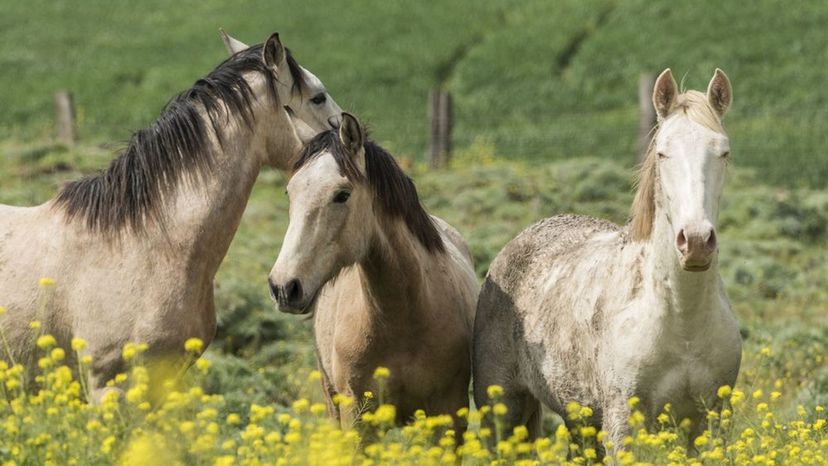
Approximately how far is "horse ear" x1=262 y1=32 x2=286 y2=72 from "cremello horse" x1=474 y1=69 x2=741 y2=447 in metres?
1.75

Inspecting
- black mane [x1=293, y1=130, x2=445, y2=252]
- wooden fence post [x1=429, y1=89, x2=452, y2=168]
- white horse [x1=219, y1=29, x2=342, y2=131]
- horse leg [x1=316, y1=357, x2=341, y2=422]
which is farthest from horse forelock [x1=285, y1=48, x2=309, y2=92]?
wooden fence post [x1=429, y1=89, x2=452, y2=168]

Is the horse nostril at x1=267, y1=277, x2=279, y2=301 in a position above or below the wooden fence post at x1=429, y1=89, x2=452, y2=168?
below

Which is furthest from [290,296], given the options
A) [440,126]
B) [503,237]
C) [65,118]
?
[65,118]

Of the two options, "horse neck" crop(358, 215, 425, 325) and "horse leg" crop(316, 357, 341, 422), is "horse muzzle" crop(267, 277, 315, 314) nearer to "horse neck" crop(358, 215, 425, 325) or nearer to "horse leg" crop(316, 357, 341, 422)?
"horse neck" crop(358, 215, 425, 325)

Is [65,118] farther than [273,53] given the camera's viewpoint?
Yes

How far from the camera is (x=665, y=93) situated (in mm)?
5102

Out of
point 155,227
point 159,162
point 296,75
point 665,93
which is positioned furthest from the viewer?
point 296,75

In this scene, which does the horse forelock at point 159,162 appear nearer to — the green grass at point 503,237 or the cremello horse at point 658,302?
the cremello horse at point 658,302

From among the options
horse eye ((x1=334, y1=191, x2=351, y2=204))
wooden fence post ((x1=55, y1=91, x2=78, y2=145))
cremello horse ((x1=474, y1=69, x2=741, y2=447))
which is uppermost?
wooden fence post ((x1=55, y1=91, x2=78, y2=145))

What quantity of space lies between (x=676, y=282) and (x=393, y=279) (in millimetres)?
1435

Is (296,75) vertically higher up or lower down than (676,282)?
higher up

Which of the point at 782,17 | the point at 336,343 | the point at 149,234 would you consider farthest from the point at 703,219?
the point at 782,17

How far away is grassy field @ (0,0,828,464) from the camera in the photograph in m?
5.24

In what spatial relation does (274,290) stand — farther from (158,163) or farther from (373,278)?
(158,163)
